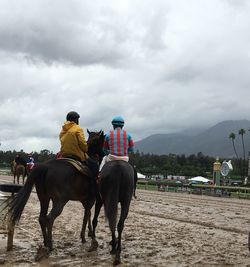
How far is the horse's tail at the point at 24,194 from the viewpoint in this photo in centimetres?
744

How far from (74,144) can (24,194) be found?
1.28 metres

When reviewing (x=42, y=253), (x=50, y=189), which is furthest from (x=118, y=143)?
→ (x=42, y=253)

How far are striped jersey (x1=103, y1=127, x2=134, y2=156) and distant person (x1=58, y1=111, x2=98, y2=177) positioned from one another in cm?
39

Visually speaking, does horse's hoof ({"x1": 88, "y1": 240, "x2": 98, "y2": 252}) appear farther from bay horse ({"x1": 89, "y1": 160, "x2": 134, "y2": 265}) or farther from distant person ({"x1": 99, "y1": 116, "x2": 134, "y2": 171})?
distant person ({"x1": 99, "y1": 116, "x2": 134, "y2": 171})

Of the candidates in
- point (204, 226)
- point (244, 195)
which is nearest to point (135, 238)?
point (204, 226)

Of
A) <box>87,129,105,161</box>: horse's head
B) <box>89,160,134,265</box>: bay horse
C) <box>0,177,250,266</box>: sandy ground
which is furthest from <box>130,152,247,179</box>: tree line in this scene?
<box>89,160,134,265</box>: bay horse

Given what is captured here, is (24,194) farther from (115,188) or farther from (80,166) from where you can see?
(115,188)

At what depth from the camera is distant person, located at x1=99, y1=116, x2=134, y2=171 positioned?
309 inches

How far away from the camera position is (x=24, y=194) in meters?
7.56

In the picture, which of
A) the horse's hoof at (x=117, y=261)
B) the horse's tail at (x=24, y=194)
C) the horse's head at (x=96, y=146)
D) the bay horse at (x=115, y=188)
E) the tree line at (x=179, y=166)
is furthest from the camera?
the tree line at (x=179, y=166)

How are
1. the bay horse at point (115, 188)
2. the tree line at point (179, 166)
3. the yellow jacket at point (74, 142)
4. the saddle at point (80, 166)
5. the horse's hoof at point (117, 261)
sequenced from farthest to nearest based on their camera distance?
the tree line at point (179, 166), the yellow jacket at point (74, 142), the saddle at point (80, 166), the bay horse at point (115, 188), the horse's hoof at point (117, 261)

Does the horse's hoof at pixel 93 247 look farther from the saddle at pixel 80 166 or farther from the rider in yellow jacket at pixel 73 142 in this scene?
the rider in yellow jacket at pixel 73 142

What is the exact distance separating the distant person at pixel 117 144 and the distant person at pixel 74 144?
14.0 inches

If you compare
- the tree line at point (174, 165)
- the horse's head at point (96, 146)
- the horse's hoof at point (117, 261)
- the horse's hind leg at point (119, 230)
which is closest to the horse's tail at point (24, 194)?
the horse's head at point (96, 146)
